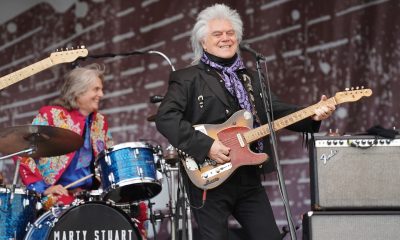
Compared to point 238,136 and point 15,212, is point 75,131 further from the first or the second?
point 238,136

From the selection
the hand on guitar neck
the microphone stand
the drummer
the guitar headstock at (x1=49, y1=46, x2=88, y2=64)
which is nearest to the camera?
the microphone stand

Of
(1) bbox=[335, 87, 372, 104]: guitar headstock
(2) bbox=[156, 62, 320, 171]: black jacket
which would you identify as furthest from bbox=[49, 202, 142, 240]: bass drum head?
(1) bbox=[335, 87, 372, 104]: guitar headstock

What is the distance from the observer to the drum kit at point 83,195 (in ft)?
17.1

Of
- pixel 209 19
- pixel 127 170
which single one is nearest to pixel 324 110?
pixel 209 19

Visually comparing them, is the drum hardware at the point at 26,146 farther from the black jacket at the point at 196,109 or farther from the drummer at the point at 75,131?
the black jacket at the point at 196,109

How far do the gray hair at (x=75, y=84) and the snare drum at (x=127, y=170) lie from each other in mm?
737

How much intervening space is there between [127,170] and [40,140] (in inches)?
24.5

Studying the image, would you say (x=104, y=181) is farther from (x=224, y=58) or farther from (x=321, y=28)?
(x=321, y=28)

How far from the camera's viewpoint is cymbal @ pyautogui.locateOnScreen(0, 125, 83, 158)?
17.1 ft

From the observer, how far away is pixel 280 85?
6570 millimetres

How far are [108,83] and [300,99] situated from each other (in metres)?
1.64

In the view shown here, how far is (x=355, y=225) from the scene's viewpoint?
4.54 m

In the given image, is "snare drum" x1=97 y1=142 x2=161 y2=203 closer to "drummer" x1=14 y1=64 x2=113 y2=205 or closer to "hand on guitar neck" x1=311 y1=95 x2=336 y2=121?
"drummer" x1=14 y1=64 x2=113 y2=205

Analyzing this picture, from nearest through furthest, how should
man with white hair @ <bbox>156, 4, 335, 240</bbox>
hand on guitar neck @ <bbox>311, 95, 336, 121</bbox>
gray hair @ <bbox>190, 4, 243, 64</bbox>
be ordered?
man with white hair @ <bbox>156, 4, 335, 240</bbox>, hand on guitar neck @ <bbox>311, 95, 336, 121</bbox>, gray hair @ <bbox>190, 4, 243, 64</bbox>
